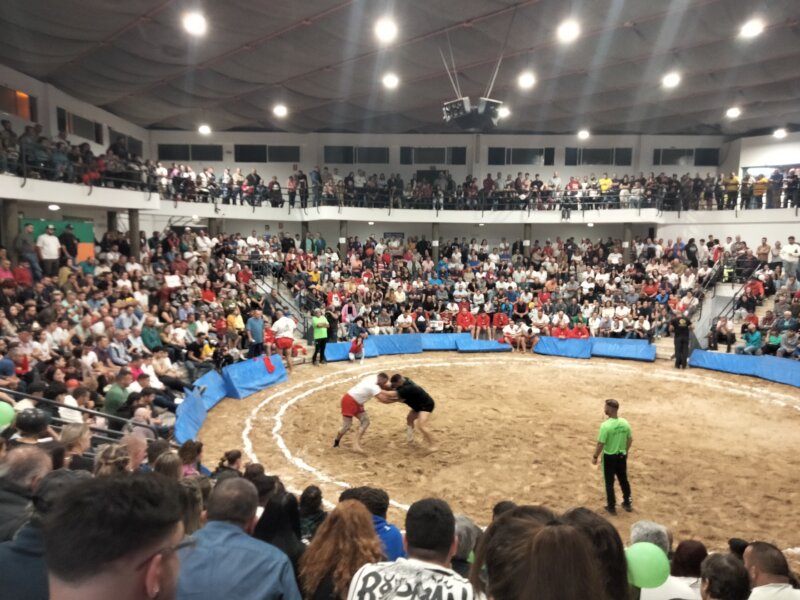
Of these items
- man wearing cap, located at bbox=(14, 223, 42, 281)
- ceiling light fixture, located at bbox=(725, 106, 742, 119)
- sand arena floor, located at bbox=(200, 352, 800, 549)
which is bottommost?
sand arena floor, located at bbox=(200, 352, 800, 549)

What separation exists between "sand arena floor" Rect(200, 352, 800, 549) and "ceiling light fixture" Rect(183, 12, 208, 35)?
9408 millimetres

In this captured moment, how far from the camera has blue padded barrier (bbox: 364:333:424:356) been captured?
18750 mm

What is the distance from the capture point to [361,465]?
355 inches

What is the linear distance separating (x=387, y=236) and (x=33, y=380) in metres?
22.7

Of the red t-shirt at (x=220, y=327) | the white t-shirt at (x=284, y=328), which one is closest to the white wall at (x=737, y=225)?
the white t-shirt at (x=284, y=328)

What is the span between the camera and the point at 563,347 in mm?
19312

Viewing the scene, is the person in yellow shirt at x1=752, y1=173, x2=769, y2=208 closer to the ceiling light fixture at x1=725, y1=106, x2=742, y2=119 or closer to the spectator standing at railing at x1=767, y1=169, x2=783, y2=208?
the spectator standing at railing at x1=767, y1=169, x2=783, y2=208

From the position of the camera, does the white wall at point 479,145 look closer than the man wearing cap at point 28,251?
No

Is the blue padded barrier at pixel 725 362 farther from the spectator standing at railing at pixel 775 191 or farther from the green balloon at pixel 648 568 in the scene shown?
the green balloon at pixel 648 568

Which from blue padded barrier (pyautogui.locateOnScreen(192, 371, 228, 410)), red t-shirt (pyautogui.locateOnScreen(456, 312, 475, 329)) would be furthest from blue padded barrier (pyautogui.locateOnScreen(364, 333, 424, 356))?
blue padded barrier (pyautogui.locateOnScreen(192, 371, 228, 410))

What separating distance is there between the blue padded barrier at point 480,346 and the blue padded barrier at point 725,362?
6060 millimetres

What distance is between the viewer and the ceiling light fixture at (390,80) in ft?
62.7

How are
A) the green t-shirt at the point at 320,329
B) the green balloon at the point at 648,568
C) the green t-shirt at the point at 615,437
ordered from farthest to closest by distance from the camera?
the green t-shirt at the point at 320,329 < the green t-shirt at the point at 615,437 < the green balloon at the point at 648,568

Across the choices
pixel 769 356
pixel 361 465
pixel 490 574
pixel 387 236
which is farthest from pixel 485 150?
pixel 490 574
